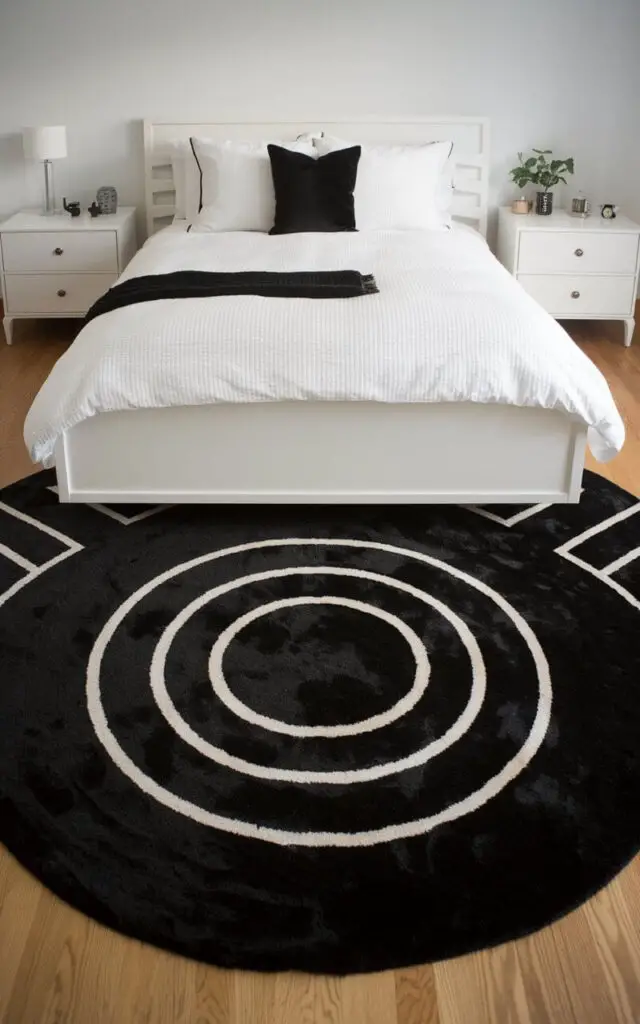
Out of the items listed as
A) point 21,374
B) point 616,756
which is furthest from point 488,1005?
point 21,374

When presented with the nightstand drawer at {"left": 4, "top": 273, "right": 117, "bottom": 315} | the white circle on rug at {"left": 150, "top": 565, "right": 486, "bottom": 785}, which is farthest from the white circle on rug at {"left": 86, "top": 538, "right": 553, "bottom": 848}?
the nightstand drawer at {"left": 4, "top": 273, "right": 117, "bottom": 315}

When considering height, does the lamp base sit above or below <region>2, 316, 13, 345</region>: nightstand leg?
above

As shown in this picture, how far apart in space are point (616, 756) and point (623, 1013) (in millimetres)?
590

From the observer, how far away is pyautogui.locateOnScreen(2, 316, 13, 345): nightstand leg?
175 inches

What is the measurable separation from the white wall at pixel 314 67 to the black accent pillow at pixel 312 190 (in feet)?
1.96

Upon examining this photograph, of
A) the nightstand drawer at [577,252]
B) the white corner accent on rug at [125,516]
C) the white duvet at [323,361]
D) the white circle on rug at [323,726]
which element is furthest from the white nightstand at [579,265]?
the white circle on rug at [323,726]

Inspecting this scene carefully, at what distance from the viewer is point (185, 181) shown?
4.50 m

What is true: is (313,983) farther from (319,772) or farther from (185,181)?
(185,181)

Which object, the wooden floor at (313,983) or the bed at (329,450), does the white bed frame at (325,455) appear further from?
the wooden floor at (313,983)

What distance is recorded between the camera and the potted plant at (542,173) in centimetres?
459

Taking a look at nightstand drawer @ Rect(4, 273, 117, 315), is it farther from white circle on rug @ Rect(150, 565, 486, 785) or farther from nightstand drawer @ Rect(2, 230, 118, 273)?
white circle on rug @ Rect(150, 565, 486, 785)

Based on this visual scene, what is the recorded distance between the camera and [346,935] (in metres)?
1.69

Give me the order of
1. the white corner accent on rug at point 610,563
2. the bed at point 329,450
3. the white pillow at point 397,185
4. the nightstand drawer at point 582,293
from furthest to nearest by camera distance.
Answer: the nightstand drawer at point 582,293
the white pillow at point 397,185
the bed at point 329,450
the white corner accent on rug at point 610,563

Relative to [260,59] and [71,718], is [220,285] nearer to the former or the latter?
[71,718]
